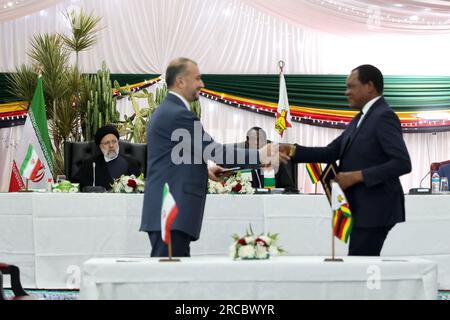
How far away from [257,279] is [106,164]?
392 centimetres

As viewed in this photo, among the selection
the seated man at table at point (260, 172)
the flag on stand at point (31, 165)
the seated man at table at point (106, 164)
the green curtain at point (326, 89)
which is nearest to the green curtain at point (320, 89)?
the green curtain at point (326, 89)

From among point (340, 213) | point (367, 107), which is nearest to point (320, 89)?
point (367, 107)

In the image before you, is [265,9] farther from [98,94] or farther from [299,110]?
[98,94]

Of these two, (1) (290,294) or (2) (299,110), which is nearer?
(1) (290,294)

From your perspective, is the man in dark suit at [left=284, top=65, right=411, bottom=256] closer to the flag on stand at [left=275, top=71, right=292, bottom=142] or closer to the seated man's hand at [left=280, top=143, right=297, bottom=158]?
the seated man's hand at [left=280, top=143, right=297, bottom=158]

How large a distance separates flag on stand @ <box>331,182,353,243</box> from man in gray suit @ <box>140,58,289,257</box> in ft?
2.25

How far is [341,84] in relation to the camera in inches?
391

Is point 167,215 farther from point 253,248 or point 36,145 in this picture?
point 36,145

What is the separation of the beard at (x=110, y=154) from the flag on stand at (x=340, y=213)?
144 inches

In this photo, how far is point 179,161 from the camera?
363 cm

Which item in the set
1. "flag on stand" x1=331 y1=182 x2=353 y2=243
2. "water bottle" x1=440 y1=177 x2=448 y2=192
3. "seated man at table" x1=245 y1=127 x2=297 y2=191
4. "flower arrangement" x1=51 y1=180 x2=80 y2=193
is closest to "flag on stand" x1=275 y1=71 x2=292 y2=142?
"seated man at table" x1=245 y1=127 x2=297 y2=191

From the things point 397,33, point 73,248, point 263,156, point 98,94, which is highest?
point 397,33
